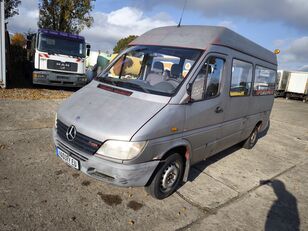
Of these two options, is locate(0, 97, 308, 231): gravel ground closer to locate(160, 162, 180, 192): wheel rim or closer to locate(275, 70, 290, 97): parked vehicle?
locate(160, 162, 180, 192): wheel rim

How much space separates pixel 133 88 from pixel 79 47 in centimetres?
922

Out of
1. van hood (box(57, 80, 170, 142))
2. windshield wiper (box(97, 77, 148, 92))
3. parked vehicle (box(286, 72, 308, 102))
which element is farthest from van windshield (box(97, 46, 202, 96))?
parked vehicle (box(286, 72, 308, 102))

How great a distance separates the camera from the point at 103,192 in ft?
12.4

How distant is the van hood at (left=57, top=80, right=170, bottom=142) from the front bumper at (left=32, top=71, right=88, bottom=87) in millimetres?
8027

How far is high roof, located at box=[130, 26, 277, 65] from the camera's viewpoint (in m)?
4.07

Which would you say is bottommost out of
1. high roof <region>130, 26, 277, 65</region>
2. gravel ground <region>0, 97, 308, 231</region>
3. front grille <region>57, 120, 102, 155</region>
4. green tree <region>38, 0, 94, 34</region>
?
gravel ground <region>0, 97, 308, 231</region>

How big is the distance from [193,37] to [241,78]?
157cm

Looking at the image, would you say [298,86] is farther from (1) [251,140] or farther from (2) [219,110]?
(2) [219,110]

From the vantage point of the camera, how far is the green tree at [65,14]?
60.4 ft

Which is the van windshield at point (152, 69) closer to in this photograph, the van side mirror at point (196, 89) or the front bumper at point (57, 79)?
the van side mirror at point (196, 89)

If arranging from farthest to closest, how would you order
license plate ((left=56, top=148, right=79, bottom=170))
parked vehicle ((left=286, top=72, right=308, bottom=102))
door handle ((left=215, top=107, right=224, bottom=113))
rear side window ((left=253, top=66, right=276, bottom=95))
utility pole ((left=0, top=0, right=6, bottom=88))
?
parked vehicle ((left=286, top=72, right=308, bottom=102)), utility pole ((left=0, top=0, right=6, bottom=88)), rear side window ((left=253, top=66, right=276, bottom=95)), door handle ((left=215, top=107, right=224, bottom=113)), license plate ((left=56, top=148, right=79, bottom=170))

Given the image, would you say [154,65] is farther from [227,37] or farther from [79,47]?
[79,47]

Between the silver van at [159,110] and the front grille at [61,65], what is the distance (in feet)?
25.2

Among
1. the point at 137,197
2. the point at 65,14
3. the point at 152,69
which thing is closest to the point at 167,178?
the point at 137,197
